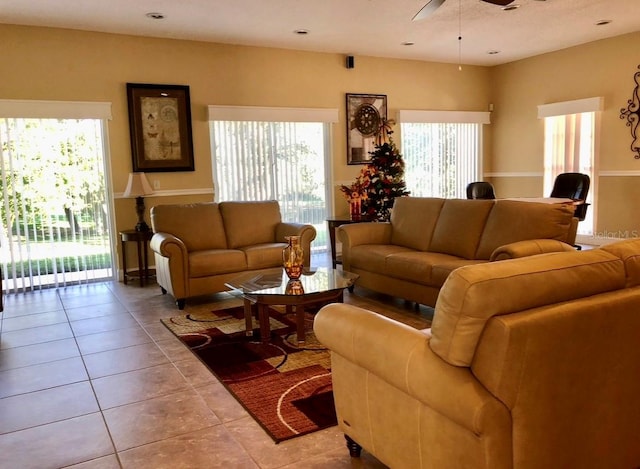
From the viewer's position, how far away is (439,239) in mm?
4613

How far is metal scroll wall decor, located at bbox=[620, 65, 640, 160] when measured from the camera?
6.72m

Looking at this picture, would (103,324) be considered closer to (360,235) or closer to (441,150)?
(360,235)

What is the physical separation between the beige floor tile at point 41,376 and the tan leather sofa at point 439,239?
2515 mm

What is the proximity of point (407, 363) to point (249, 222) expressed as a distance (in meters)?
3.99

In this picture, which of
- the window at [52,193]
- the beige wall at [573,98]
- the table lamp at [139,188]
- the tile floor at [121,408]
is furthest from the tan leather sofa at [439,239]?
the beige wall at [573,98]

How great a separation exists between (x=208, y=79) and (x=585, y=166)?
541cm

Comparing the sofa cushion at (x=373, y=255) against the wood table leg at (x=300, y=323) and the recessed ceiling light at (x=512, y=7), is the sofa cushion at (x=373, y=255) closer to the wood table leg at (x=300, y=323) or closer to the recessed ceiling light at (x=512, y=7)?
the wood table leg at (x=300, y=323)

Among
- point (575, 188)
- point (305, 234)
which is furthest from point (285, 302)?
point (575, 188)

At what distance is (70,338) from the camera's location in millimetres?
4016

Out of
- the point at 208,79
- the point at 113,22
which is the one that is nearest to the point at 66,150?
the point at 113,22

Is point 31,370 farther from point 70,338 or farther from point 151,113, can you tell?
point 151,113

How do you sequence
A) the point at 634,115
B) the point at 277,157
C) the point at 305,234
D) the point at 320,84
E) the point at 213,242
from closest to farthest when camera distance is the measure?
the point at 305,234, the point at 213,242, the point at 634,115, the point at 277,157, the point at 320,84

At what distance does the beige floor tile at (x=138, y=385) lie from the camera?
290 centimetres

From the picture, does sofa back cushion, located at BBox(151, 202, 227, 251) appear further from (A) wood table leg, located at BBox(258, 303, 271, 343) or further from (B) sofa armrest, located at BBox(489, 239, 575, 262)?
(B) sofa armrest, located at BBox(489, 239, 575, 262)
